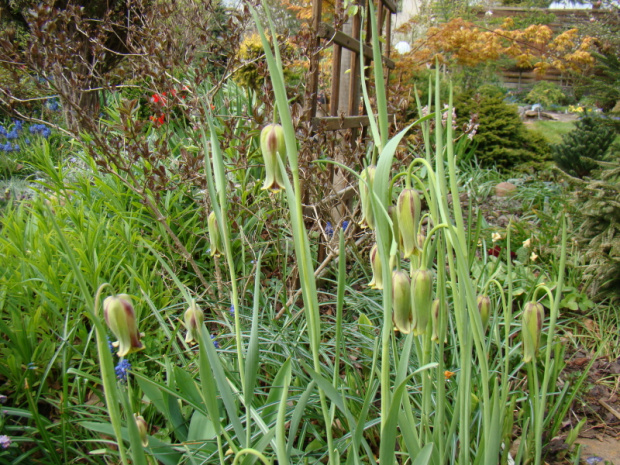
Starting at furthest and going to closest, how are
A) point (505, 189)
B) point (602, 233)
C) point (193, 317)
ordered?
point (505, 189)
point (602, 233)
point (193, 317)

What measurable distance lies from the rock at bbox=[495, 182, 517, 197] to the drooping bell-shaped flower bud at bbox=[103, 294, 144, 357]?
4465 millimetres

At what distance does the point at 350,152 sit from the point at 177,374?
140 centimetres

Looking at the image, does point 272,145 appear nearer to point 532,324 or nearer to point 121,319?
point 121,319

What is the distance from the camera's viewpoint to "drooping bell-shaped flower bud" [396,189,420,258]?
0.81 meters

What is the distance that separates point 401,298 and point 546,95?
17.3 m

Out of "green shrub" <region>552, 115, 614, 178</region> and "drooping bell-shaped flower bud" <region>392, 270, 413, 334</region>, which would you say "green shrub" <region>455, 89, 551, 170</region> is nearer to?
"green shrub" <region>552, 115, 614, 178</region>

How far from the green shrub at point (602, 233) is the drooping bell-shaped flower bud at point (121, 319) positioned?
8.18 feet

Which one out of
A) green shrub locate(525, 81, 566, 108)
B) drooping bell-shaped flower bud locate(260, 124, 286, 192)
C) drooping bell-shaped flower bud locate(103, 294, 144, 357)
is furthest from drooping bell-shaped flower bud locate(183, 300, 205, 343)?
green shrub locate(525, 81, 566, 108)

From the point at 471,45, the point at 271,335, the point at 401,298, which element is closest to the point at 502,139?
the point at 471,45

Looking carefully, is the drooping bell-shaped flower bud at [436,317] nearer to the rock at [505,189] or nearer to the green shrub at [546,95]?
the rock at [505,189]

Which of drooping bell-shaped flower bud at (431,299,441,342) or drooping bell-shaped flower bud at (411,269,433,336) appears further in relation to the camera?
drooping bell-shaped flower bud at (431,299,441,342)

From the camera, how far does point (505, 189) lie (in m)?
4.83

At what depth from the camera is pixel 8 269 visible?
1990 millimetres

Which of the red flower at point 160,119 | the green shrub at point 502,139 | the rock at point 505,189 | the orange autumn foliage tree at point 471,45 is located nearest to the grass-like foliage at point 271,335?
the red flower at point 160,119
